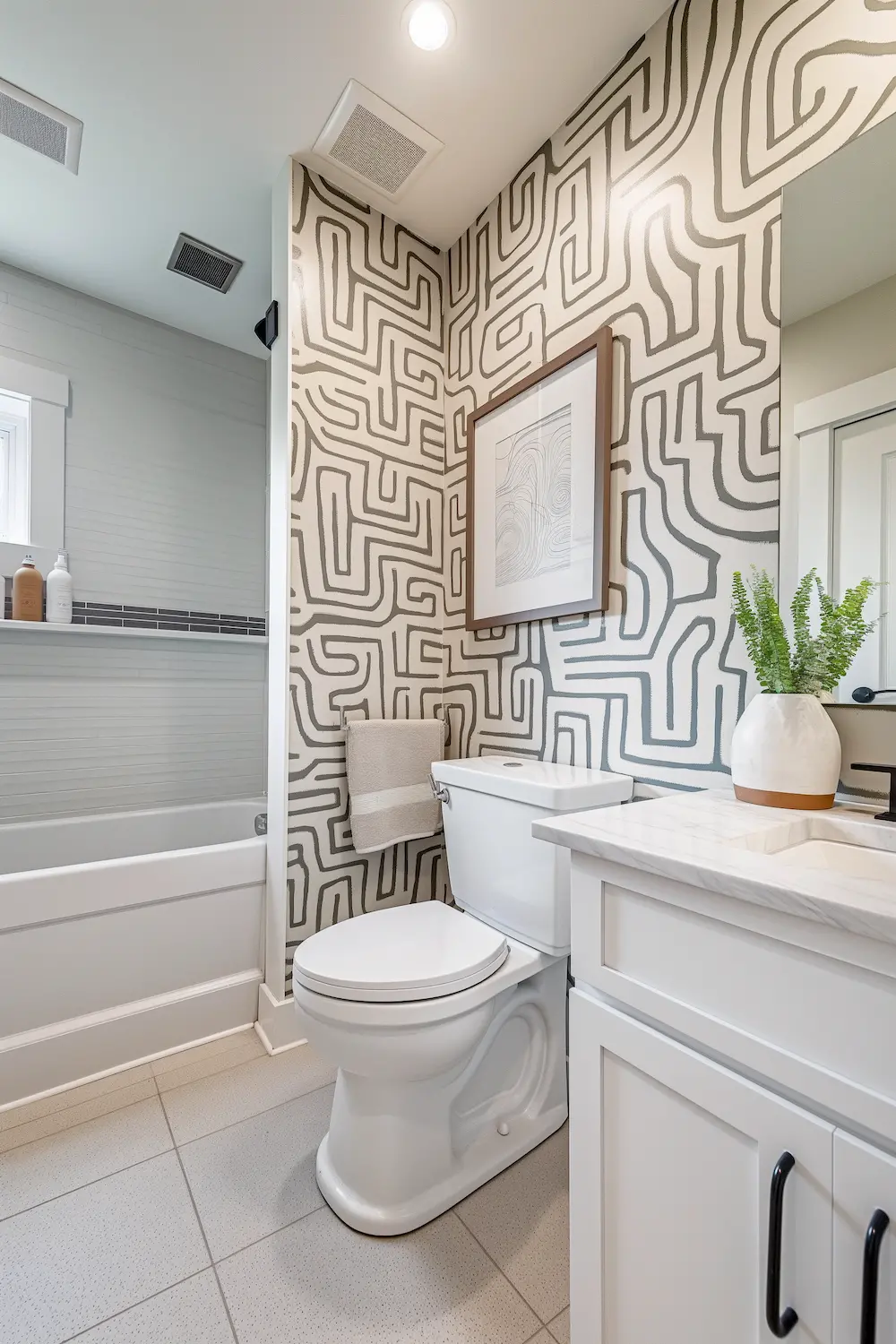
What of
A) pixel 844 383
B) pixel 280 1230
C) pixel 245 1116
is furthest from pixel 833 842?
pixel 245 1116

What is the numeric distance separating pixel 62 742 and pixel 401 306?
2.03 m

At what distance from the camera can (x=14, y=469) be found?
7.23 feet

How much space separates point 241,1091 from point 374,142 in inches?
104

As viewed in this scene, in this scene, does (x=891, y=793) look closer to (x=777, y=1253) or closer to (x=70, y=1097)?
(x=777, y=1253)

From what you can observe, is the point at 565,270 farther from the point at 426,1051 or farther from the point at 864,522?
the point at 426,1051

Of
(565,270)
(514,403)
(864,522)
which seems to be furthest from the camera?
(514,403)

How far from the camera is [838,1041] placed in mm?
553

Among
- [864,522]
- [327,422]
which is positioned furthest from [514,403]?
[864,522]

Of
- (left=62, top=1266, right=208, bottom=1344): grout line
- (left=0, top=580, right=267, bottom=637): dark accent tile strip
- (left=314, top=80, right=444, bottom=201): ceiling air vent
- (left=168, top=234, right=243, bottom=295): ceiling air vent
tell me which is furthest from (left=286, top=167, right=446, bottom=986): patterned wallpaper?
(left=0, top=580, right=267, bottom=637): dark accent tile strip

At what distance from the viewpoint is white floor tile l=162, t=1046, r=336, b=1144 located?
1.40 metres

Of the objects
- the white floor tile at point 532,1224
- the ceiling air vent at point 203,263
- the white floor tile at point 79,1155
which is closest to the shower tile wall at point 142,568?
the ceiling air vent at point 203,263

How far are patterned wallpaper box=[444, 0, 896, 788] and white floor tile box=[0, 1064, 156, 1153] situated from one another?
1.37 metres

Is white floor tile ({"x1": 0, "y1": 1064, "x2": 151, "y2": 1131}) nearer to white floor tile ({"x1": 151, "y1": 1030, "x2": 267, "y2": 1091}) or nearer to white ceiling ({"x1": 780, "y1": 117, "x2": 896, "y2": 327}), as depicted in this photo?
white floor tile ({"x1": 151, "y1": 1030, "x2": 267, "y2": 1091})

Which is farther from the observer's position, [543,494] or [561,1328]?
[543,494]
